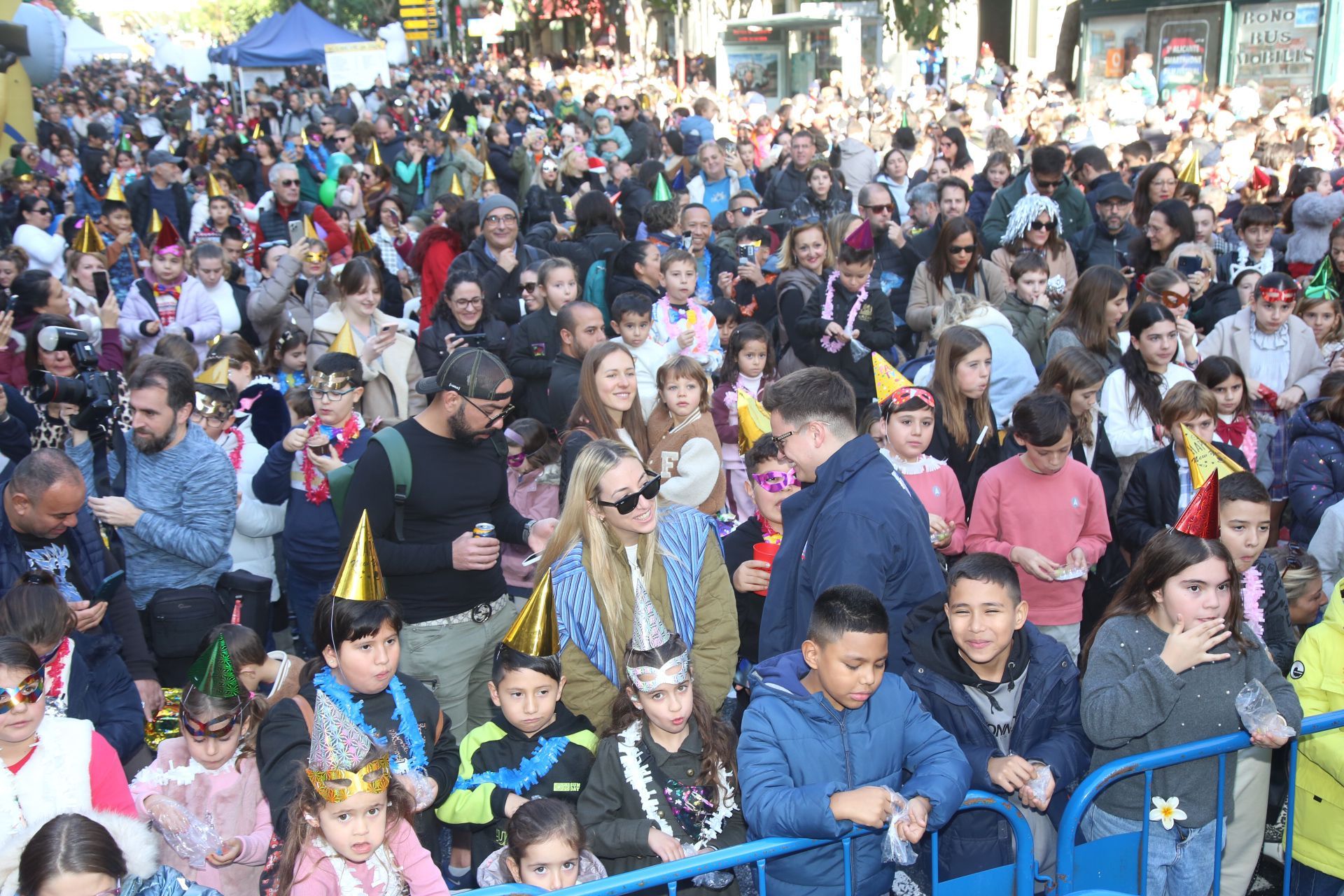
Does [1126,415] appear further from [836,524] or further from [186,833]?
[186,833]

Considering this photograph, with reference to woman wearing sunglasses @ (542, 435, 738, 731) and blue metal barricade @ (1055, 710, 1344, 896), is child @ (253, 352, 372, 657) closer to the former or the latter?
woman wearing sunglasses @ (542, 435, 738, 731)

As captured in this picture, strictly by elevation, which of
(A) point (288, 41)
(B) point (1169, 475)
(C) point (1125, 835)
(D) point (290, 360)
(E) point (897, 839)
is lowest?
(C) point (1125, 835)

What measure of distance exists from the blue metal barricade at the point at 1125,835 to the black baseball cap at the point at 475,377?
7.58 ft

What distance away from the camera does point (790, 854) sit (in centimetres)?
332

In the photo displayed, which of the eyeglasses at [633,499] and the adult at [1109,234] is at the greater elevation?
the adult at [1109,234]

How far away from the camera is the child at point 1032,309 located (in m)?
7.37

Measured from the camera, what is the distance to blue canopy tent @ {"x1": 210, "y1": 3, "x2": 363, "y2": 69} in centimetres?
2994

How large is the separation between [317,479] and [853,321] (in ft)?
11.2

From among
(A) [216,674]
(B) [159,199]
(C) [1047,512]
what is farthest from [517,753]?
(B) [159,199]

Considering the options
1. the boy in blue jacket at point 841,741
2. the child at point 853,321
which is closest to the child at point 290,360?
the child at point 853,321

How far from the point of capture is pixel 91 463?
5504 mm

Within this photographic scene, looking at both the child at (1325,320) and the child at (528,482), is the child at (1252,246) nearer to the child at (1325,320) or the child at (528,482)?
the child at (1325,320)

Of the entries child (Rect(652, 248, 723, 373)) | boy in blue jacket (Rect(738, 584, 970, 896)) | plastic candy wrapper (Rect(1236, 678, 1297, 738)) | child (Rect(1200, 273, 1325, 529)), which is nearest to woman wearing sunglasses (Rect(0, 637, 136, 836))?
boy in blue jacket (Rect(738, 584, 970, 896))

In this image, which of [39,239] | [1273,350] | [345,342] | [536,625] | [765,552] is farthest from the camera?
[39,239]
